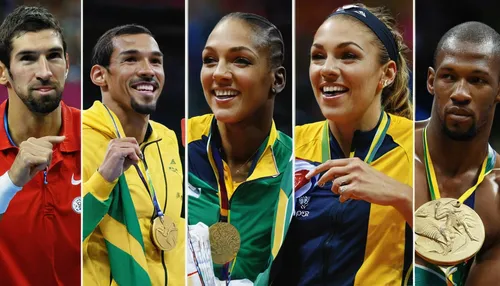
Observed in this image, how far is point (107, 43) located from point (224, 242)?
63.2 inches

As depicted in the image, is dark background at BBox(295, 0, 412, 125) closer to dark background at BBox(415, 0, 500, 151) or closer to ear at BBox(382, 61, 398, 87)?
dark background at BBox(415, 0, 500, 151)

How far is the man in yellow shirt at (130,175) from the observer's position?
16.8 ft

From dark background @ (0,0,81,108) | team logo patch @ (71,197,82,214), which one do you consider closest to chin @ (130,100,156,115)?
dark background @ (0,0,81,108)

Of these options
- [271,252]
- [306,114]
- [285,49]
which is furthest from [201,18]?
[271,252]

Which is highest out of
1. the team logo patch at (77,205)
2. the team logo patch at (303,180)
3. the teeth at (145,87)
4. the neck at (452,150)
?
→ the teeth at (145,87)

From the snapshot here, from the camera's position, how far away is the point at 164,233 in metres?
5.18

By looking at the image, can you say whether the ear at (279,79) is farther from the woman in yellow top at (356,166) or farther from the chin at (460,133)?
the chin at (460,133)

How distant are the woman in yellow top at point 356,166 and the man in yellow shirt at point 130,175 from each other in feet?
2.84

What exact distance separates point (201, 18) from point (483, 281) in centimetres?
265

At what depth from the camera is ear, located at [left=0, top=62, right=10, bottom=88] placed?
5.22m

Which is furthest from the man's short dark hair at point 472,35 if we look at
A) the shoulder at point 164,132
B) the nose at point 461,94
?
the shoulder at point 164,132

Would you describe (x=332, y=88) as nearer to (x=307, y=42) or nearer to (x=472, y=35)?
(x=307, y=42)

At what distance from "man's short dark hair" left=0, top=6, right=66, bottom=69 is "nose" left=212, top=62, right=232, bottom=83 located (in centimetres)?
108

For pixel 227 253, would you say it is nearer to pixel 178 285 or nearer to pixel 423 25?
pixel 178 285
